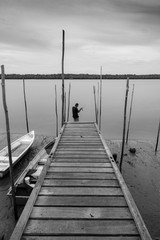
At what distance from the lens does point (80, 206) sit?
12.8ft

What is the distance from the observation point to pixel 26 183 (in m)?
6.99

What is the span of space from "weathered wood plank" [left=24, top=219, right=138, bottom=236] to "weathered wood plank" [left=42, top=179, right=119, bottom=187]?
1.24 metres

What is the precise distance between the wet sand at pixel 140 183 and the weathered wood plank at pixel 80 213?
108 inches

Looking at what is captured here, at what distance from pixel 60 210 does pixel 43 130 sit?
15700 mm

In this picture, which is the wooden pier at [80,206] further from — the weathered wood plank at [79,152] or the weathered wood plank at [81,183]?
the weathered wood plank at [79,152]

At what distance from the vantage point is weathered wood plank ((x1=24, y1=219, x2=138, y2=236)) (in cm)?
325

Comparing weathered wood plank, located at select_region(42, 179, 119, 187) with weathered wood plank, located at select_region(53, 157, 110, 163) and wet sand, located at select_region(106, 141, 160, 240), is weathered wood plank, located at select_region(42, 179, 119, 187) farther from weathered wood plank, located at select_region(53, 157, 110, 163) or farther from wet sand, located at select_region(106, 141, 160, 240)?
wet sand, located at select_region(106, 141, 160, 240)

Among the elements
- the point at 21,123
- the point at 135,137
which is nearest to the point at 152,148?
the point at 135,137

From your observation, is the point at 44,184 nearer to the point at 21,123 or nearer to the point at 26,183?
the point at 26,183

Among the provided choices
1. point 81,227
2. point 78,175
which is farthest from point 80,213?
point 78,175

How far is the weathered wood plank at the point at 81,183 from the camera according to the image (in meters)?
4.70

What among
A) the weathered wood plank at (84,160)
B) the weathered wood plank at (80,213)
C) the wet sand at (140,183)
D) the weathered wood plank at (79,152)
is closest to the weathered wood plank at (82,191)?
the weathered wood plank at (80,213)

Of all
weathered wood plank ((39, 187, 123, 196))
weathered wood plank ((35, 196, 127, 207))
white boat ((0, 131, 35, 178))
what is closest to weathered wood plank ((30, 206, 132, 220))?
weathered wood plank ((35, 196, 127, 207))

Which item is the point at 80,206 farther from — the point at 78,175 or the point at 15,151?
the point at 15,151
